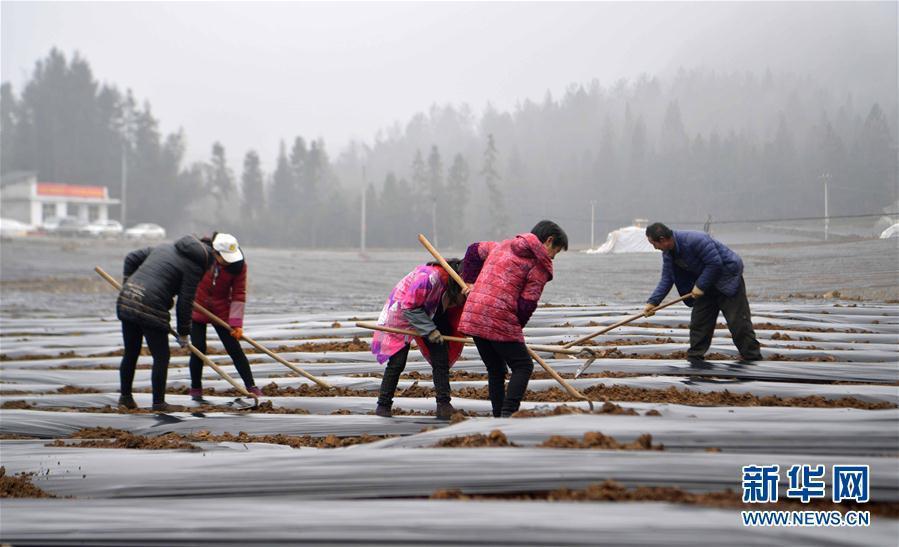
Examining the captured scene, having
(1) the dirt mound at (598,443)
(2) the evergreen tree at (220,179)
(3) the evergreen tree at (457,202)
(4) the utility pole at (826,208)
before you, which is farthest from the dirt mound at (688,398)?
(2) the evergreen tree at (220,179)

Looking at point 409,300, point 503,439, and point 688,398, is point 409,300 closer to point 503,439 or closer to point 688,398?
point 503,439

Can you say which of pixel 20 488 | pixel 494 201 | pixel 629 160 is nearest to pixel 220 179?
pixel 494 201

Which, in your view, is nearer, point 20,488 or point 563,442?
point 563,442

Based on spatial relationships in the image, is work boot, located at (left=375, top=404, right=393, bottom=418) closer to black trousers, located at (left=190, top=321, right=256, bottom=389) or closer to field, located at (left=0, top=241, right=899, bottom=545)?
field, located at (left=0, top=241, right=899, bottom=545)

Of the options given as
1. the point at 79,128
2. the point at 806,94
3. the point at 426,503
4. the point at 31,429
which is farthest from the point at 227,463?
the point at 79,128

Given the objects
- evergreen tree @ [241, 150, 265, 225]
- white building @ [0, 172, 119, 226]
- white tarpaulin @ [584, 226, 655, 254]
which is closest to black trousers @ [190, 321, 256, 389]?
white tarpaulin @ [584, 226, 655, 254]

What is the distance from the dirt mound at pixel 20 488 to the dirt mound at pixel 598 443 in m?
2.03

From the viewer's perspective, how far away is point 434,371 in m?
4.28

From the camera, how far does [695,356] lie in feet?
17.6

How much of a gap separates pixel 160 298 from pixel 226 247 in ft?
1.81

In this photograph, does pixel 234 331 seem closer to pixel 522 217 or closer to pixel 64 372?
pixel 64 372

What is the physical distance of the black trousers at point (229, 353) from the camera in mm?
5281

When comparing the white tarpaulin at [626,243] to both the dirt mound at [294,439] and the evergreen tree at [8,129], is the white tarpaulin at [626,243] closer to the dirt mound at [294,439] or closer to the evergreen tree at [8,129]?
the dirt mound at [294,439]

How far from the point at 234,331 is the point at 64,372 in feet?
8.47
